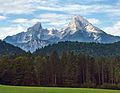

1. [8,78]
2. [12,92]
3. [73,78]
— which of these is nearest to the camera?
[12,92]

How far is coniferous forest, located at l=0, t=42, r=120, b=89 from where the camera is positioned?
129750 millimetres

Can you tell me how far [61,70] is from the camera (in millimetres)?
140750

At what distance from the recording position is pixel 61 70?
462ft

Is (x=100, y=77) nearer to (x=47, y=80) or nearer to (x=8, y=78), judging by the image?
(x=47, y=80)

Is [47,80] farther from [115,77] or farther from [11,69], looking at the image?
[115,77]

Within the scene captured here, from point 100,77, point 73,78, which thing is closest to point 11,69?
point 73,78

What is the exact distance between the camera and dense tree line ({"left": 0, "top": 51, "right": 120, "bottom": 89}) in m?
130

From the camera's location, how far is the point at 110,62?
145500 millimetres

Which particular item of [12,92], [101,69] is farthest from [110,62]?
[12,92]

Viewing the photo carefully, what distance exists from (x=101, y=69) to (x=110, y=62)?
5143mm

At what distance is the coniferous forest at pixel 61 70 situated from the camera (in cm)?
12975

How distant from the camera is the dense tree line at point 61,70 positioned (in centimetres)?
12975

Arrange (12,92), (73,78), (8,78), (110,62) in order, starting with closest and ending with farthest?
(12,92)
(8,78)
(73,78)
(110,62)

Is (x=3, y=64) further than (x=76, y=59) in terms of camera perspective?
No
